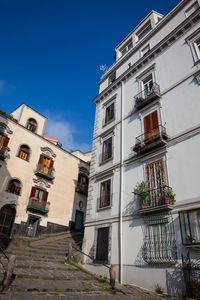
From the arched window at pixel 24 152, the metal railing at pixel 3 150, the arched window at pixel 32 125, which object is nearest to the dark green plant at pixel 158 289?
the metal railing at pixel 3 150

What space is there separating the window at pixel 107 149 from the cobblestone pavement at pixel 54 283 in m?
7.29

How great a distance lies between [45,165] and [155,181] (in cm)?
1407

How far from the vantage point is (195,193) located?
938cm

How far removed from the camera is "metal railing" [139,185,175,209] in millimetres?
10097

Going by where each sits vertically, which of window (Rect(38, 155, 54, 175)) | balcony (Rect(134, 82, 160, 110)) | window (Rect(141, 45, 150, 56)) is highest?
window (Rect(141, 45, 150, 56))

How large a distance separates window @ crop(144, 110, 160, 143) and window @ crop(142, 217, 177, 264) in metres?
4.62

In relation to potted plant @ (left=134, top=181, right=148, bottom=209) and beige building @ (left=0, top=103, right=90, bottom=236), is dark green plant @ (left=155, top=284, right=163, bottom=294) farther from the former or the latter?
beige building @ (left=0, top=103, right=90, bottom=236)

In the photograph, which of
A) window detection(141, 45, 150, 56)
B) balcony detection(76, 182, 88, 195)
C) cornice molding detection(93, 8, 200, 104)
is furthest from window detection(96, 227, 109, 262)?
window detection(141, 45, 150, 56)

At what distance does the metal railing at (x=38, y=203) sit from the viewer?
66.0 ft

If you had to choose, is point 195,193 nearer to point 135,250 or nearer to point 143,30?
point 135,250

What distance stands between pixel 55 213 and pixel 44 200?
188 cm

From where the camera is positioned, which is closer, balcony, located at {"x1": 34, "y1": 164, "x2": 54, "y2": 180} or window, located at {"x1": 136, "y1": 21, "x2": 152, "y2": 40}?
window, located at {"x1": 136, "y1": 21, "x2": 152, "y2": 40}

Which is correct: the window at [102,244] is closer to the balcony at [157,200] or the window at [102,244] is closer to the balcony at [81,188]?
the balcony at [157,200]

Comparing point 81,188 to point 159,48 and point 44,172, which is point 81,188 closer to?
point 44,172
